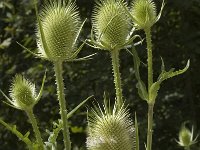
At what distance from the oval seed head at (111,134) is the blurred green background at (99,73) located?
86.1 inches

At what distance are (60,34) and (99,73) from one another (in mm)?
2167

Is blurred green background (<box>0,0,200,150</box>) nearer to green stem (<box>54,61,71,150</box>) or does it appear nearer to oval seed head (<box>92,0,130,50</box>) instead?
oval seed head (<box>92,0,130,50</box>)

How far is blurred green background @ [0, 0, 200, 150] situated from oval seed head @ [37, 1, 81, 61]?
6.09ft

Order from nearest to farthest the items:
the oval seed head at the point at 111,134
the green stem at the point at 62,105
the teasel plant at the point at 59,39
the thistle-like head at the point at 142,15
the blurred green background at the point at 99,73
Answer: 1. the oval seed head at the point at 111,134
2. the green stem at the point at 62,105
3. the teasel plant at the point at 59,39
4. the thistle-like head at the point at 142,15
5. the blurred green background at the point at 99,73

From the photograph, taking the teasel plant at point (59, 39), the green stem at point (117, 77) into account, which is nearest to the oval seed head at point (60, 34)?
the teasel plant at point (59, 39)

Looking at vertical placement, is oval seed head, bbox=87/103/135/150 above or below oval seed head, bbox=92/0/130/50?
below

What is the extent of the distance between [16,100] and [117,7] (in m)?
0.40

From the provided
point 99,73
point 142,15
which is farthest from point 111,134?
point 99,73

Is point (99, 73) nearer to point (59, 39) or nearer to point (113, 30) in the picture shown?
point (113, 30)

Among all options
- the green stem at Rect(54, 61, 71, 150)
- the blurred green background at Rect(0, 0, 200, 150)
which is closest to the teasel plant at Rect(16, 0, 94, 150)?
the green stem at Rect(54, 61, 71, 150)

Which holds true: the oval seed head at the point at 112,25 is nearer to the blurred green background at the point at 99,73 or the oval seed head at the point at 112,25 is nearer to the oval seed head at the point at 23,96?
the oval seed head at the point at 23,96

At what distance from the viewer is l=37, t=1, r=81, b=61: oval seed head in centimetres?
149

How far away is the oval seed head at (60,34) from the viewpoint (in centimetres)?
149

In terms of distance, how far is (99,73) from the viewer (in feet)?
12.0
